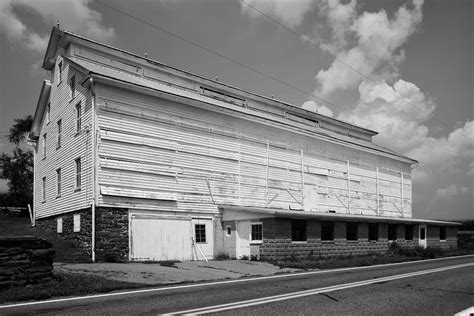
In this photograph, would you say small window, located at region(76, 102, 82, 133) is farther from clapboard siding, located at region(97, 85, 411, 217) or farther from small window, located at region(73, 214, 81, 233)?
small window, located at region(73, 214, 81, 233)

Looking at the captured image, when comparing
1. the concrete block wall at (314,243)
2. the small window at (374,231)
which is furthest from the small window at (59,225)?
the small window at (374,231)

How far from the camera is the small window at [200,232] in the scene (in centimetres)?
2516

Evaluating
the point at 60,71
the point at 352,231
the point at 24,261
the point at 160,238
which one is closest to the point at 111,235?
the point at 160,238

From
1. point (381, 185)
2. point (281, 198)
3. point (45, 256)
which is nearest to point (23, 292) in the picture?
point (45, 256)

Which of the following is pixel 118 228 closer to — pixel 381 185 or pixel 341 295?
pixel 341 295

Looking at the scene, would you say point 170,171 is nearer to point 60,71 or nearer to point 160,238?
point 160,238

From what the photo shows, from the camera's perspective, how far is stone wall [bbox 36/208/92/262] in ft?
69.8

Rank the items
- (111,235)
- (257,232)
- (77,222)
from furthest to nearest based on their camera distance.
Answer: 1. (257,232)
2. (77,222)
3. (111,235)

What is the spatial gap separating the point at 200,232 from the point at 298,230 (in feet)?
17.7

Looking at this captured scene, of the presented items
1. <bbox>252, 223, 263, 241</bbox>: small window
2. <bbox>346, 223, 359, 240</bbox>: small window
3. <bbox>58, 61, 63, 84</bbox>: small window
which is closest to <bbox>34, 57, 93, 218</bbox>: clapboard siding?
<bbox>58, 61, 63, 84</bbox>: small window

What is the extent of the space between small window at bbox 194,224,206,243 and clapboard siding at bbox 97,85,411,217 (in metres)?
0.92

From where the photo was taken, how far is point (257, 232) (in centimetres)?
2478

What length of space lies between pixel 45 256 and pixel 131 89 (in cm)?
1257

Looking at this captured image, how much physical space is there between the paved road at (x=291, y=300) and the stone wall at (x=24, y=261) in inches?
91.9
